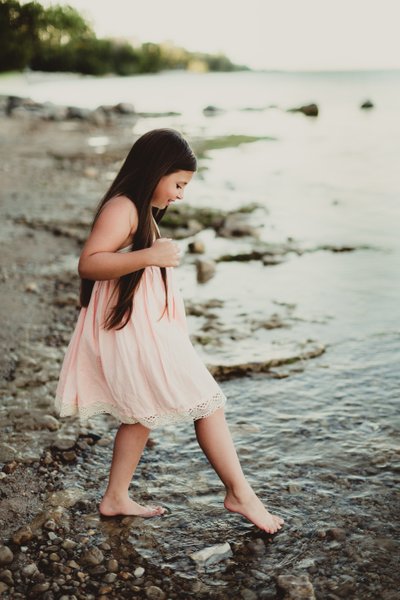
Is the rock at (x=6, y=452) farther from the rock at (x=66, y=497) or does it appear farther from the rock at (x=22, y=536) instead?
the rock at (x=22, y=536)

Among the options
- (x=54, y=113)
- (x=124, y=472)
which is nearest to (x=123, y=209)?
(x=124, y=472)

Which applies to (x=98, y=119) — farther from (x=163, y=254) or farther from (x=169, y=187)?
(x=163, y=254)

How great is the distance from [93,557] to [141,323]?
0.93 meters

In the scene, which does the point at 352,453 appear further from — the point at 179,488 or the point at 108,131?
the point at 108,131

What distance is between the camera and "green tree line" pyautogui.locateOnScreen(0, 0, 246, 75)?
39.2 meters

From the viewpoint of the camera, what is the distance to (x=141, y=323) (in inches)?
101

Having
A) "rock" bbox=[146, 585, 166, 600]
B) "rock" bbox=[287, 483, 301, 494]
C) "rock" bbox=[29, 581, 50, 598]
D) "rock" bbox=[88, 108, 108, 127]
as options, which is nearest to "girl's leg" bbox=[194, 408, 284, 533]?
"rock" bbox=[287, 483, 301, 494]

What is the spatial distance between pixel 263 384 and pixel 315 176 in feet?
39.1

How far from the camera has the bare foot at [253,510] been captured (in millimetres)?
2766

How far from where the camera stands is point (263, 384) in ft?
14.1

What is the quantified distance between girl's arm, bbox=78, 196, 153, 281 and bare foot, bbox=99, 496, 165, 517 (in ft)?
3.29

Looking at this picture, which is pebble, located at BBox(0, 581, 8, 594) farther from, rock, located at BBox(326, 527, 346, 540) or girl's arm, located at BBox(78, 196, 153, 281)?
rock, located at BBox(326, 527, 346, 540)

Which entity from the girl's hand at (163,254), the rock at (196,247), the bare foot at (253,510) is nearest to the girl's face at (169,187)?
the girl's hand at (163,254)

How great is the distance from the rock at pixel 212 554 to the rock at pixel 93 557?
0.36m
